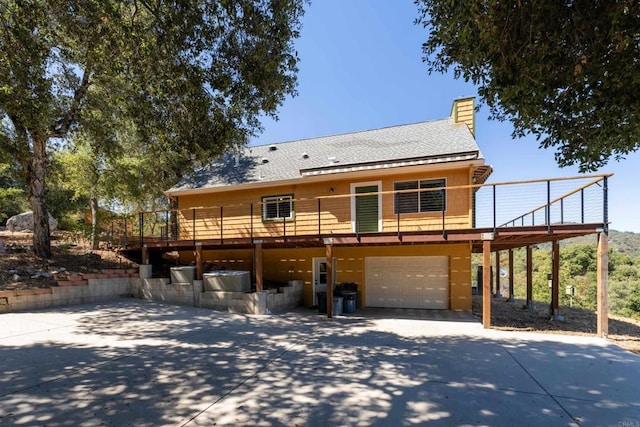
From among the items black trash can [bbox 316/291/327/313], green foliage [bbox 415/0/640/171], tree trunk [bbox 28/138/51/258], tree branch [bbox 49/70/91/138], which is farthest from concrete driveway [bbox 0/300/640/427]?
tree branch [bbox 49/70/91/138]

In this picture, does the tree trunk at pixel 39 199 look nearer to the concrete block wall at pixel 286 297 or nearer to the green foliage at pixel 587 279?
the concrete block wall at pixel 286 297

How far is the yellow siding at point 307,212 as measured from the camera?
10.3 m

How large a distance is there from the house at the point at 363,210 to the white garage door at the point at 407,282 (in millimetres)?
35

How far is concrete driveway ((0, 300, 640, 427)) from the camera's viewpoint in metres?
3.60

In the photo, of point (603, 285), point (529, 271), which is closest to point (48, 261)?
point (603, 285)

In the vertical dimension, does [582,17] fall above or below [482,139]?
below

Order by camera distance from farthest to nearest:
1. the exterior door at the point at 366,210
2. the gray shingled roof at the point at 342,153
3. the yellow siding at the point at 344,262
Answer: the exterior door at the point at 366,210, the gray shingled roof at the point at 342,153, the yellow siding at the point at 344,262

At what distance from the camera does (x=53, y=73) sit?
10188 millimetres

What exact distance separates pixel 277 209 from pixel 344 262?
11.2 ft

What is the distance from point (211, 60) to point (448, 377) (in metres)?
7.49

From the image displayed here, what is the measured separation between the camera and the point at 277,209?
12680 mm

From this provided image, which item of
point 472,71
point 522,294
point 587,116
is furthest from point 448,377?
point 522,294

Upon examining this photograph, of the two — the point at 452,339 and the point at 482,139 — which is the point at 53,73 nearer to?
the point at 452,339

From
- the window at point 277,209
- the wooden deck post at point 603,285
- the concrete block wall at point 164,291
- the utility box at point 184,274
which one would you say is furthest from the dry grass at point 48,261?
the wooden deck post at point 603,285
